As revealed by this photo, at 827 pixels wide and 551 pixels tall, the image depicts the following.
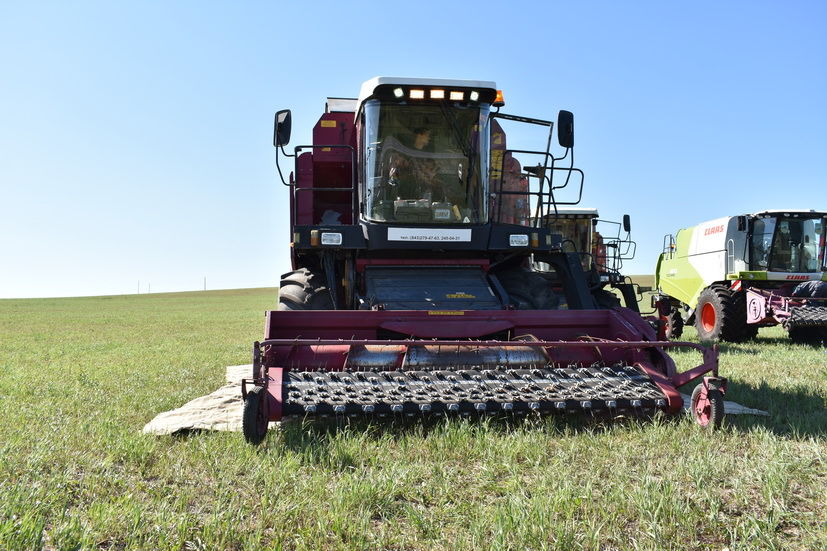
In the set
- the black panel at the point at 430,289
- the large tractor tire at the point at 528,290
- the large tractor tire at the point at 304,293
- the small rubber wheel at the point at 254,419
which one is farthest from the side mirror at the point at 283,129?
the small rubber wheel at the point at 254,419

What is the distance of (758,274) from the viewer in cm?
1220

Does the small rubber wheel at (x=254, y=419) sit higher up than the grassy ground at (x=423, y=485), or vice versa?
the small rubber wheel at (x=254, y=419)

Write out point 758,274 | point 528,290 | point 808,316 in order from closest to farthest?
point 528,290 → point 808,316 → point 758,274

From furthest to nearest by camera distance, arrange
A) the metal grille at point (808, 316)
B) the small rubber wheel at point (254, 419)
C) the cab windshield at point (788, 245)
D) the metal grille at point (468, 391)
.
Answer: the cab windshield at point (788, 245)
the metal grille at point (808, 316)
the metal grille at point (468, 391)
the small rubber wheel at point (254, 419)

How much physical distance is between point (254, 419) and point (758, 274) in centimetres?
1122

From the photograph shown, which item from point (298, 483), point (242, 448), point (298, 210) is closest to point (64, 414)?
point (242, 448)

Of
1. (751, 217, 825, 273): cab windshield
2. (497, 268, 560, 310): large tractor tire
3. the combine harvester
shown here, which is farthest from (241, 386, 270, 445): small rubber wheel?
(751, 217, 825, 273): cab windshield

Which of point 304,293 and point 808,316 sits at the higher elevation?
point 304,293

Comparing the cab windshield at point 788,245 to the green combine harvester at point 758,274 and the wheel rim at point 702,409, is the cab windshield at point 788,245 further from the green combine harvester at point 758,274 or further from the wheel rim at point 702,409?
the wheel rim at point 702,409

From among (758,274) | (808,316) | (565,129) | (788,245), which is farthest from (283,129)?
(788,245)

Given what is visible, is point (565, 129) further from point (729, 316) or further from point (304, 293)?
point (729, 316)

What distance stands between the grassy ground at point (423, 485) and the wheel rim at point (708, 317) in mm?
8302

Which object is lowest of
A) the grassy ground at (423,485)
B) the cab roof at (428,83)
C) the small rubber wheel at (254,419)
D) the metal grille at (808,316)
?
the grassy ground at (423,485)

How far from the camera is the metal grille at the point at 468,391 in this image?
390 centimetres
